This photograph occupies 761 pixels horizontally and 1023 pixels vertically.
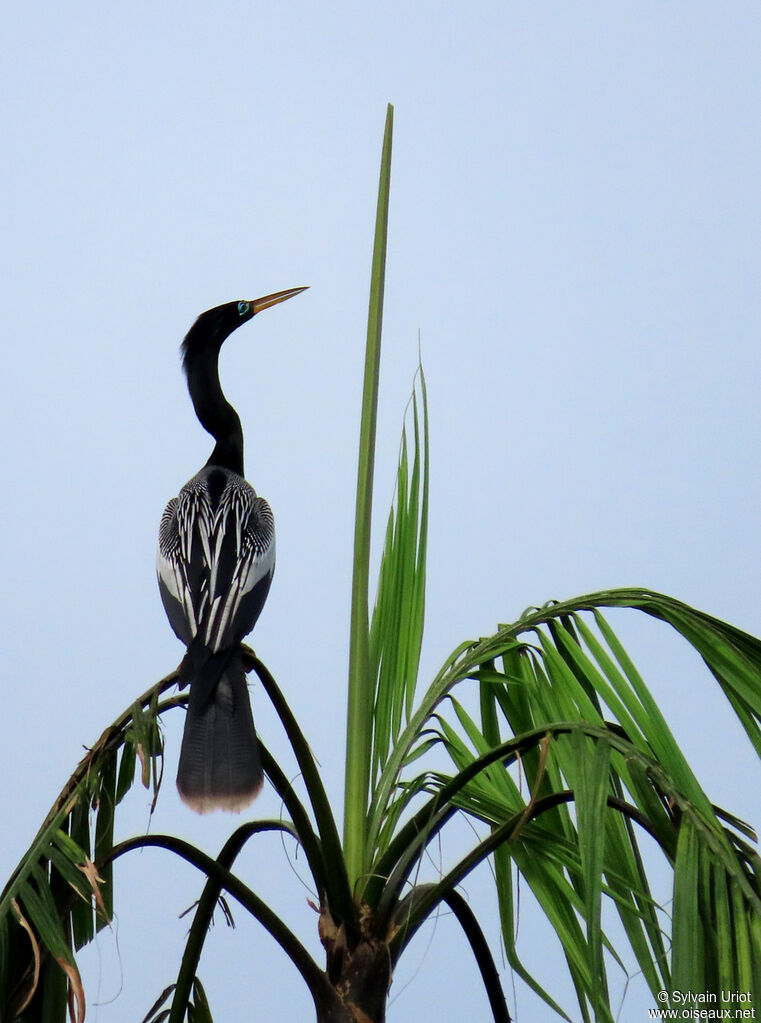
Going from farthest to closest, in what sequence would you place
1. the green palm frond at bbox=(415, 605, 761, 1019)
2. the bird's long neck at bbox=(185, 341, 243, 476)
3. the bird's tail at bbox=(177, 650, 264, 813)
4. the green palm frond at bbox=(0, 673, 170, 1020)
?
the bird's long neck at bbox=(185, 341, 243, 476) < the bird's tail at bbox=(177, 650, 264, 813) < the green palm frond at bbox=(0, 673, 170, 1020) < the green palm frond at bbox=(415, 605, 761, 1019)

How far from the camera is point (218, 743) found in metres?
2.17

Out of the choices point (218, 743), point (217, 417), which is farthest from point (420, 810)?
point (217, 417)

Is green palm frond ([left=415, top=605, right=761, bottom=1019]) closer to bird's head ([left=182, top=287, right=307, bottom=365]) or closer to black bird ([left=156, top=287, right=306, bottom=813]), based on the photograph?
black bird ([left=156, top=287, right=306, bottom=813])

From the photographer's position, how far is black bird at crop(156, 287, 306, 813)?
215 centimetres

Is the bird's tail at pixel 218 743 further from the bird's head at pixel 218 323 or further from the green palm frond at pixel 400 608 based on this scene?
the bird's head at pixel 218 323

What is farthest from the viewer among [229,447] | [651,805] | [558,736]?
[229,447]

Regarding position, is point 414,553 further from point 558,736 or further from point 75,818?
point 75,818

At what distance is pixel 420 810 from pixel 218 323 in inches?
77.6

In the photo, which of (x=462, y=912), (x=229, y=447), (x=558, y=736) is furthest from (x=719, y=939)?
(x=229, y=447)

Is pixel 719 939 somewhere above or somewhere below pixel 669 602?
below

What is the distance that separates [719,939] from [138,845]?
3.49ft

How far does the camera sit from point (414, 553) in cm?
238

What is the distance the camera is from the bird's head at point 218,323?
3.54 meters

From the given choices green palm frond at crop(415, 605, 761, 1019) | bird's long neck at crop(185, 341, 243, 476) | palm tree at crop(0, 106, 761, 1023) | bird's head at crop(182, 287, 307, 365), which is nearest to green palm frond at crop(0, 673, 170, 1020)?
palm tree at crop(0, 106, 761, 1023)
